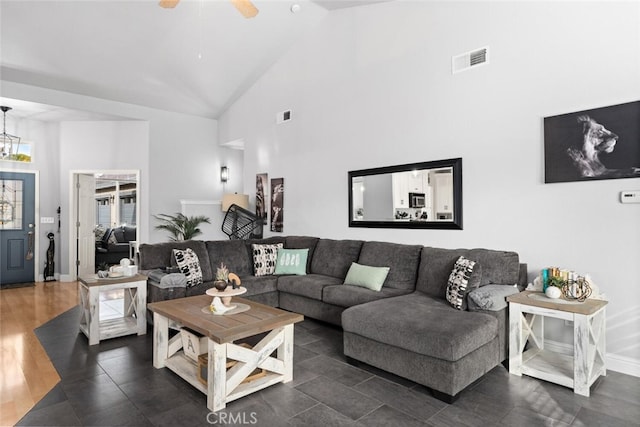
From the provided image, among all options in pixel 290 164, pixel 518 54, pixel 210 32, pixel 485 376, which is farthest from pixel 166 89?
pixel 485 376

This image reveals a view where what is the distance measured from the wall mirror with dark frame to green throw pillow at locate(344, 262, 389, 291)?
721 mm

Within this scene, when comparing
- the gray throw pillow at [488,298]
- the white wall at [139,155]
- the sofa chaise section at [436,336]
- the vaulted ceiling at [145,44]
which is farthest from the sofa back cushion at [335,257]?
the white wall at [139,155]

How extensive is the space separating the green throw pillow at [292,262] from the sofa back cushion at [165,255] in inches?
34.2

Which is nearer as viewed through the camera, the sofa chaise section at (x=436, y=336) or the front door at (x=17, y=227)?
the sofa chaise section at (x=436, y=336)

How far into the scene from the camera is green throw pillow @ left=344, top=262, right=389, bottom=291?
3.79 m

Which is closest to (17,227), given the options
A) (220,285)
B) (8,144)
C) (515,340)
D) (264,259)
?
(8,144)

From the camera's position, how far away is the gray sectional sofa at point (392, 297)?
97.3 inches

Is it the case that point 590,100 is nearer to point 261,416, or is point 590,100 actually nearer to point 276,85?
point 261,416

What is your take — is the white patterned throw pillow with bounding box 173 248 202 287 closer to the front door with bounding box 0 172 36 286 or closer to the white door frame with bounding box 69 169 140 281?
the white door frame with bounding box 69 169 140 281

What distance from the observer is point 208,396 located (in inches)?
91.4

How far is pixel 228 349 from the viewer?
2371 mm

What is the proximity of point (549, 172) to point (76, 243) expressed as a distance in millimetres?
7577

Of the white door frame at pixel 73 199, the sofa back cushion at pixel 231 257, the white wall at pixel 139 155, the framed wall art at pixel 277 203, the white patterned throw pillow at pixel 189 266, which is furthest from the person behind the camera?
the white door frame at pixel 73 199

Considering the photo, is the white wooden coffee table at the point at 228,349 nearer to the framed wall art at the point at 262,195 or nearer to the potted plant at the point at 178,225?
the framed wall art at the point at 262,195
